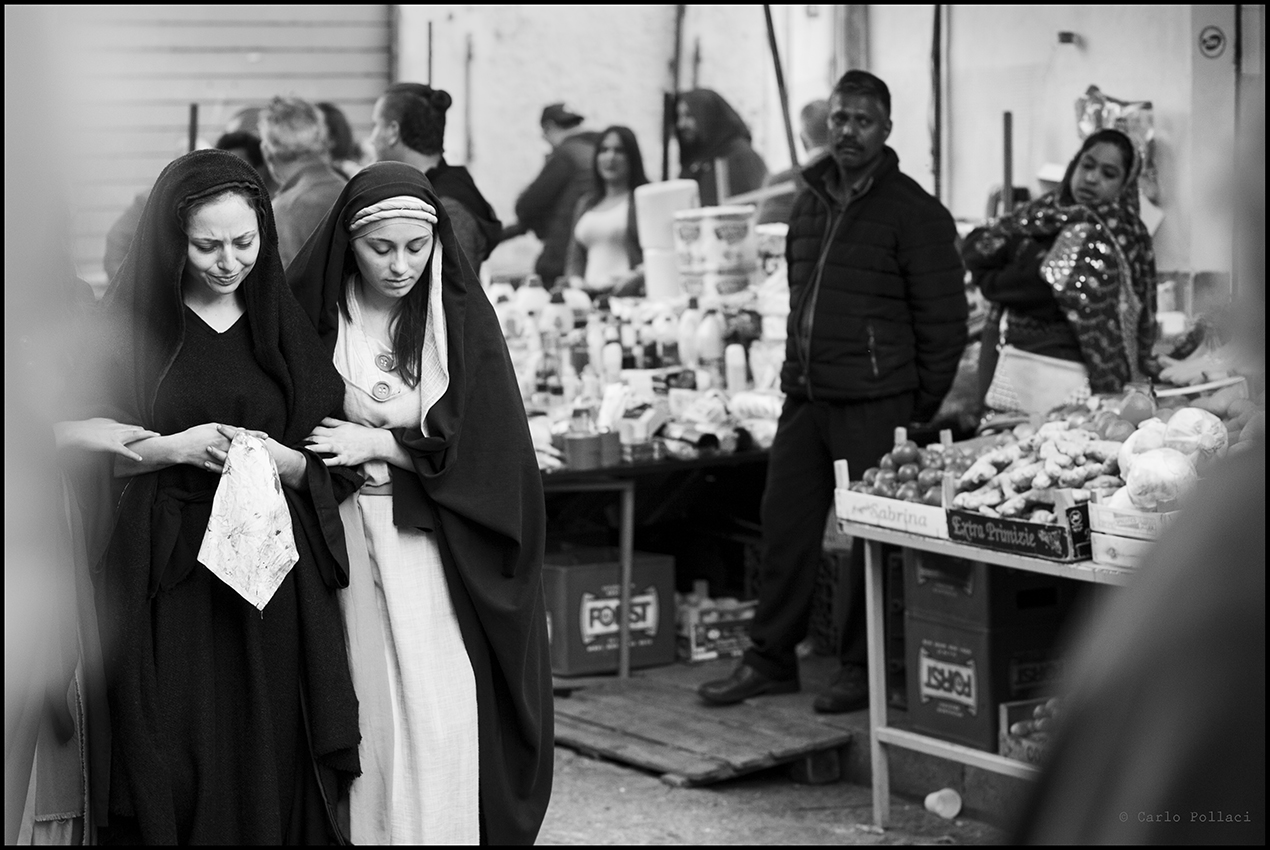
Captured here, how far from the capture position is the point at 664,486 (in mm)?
6930

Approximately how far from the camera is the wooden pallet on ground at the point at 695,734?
16.7 feet

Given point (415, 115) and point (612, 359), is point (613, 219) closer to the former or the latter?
point (612, 359)

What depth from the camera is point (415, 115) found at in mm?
5664

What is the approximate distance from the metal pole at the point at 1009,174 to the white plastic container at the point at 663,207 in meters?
1.57

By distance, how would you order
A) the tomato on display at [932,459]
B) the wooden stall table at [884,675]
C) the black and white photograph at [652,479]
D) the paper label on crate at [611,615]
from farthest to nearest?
the paper label on crate at [611,615] → the tomato on display at [932,459] → the wooden stall table at [884,675] → the black and white photograph at [652,479]

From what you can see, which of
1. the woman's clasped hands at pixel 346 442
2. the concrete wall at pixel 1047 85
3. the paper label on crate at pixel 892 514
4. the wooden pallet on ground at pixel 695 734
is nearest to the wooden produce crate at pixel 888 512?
the paper label on crate at pixel 892 514

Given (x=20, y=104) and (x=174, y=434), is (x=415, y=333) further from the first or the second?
(x=20, y=104)

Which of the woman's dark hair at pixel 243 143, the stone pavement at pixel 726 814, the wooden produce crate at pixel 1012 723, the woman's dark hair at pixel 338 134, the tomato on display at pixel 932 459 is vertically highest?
the woman's dark hair at pixel 338 134

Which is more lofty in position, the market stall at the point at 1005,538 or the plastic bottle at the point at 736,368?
the plastic bottle at the point at 736,368

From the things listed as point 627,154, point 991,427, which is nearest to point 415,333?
point 991,427

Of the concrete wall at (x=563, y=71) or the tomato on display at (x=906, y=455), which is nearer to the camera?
the tomato on display at (x=906, y=455)

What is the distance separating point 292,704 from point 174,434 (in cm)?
57

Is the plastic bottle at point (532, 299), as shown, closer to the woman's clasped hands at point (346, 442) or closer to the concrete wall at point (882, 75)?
the concrete wall at point (882, 75)

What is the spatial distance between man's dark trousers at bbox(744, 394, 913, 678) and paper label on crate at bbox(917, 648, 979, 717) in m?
0.79
